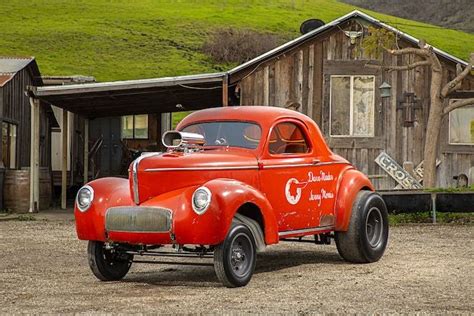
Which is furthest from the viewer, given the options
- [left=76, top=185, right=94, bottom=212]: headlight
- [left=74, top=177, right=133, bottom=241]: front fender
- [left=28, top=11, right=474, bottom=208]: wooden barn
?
[left=28, top=11, right=474, bottom=208]: wooden barn

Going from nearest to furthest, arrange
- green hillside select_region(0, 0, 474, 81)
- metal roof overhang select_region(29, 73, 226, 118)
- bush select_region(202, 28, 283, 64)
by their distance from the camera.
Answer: metal roof overhang select_region(29, 73, 226, 118) < bush select_region(202, 28, 283, 64) < green hillside select_region(0, 0, 474, 81)

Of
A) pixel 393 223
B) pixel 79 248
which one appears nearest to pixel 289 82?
pixel 393 223

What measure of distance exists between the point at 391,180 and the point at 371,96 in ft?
6.61

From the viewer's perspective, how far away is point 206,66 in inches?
2670

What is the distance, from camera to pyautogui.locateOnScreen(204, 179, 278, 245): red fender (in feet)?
28.8

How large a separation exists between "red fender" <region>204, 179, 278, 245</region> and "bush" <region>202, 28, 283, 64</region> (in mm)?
55941

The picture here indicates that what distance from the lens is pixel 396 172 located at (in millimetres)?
20594

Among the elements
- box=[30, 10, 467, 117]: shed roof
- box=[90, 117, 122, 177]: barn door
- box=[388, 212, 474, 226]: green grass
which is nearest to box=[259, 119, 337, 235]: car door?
box=[388, 212, 474, 226]: green grass

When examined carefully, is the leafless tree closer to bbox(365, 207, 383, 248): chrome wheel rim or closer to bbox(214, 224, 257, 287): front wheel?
bbox(365, 207, 383, 248): chrome wheel rim

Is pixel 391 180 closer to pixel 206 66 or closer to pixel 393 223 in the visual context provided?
pixel 393 223

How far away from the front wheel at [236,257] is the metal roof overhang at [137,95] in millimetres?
10831

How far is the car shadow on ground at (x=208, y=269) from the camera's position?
9594mm

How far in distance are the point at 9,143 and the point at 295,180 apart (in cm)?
1410

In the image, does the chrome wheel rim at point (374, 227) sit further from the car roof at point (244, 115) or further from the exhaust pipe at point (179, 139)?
the exhaust pipe at point (179, 139)
